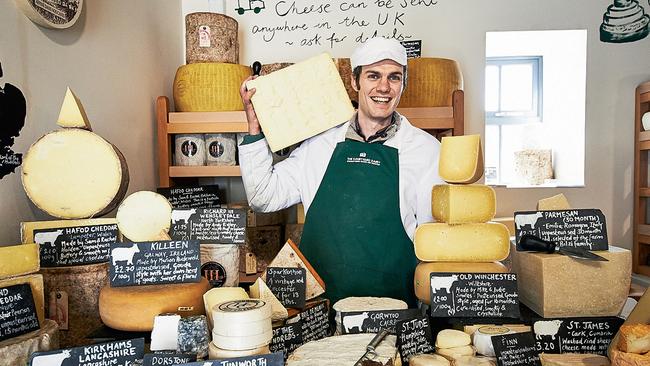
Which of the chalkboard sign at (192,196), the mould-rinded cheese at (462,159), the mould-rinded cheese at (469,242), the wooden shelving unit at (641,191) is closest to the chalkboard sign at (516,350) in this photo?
the mould-rinded cheese at (469,242)

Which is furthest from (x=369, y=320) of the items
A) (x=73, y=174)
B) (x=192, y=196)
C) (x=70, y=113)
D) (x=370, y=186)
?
→ (x=192, y=196)

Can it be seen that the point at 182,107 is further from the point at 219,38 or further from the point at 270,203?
the point at 270,203

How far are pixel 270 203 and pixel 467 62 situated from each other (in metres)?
1.92

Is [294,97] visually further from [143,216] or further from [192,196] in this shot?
[192,196]

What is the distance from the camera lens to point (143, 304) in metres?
1.24

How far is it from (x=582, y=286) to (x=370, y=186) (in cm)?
99

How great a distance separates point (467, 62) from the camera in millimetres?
3252

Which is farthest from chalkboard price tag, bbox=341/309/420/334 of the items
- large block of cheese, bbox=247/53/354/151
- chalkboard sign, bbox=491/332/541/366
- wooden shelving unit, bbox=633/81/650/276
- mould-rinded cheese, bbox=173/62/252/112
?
wooden shelving unit, bbox=633/81/650/276

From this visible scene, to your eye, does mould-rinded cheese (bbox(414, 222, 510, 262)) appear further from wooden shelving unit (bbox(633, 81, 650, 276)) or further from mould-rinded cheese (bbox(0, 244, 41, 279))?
wooden shelving unit (bbox(633, 81, 650, 276))

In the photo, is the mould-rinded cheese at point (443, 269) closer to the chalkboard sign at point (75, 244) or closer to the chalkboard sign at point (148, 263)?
→ the chalkboard sign at point (148, 263)

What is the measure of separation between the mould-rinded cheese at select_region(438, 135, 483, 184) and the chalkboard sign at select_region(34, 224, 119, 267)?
46.3 inches

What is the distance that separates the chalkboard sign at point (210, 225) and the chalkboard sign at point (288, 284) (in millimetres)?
190

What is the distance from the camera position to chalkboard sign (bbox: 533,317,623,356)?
1334 mm

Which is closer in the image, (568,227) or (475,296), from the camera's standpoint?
(475,296)
